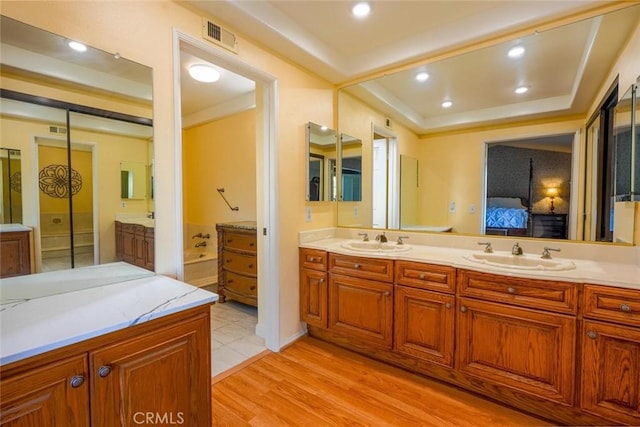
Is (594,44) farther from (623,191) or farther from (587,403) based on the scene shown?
(587,403)

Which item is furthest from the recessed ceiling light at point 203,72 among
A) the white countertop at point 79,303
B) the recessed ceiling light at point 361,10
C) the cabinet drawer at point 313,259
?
the white countertop at point 79,303

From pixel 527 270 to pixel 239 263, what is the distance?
8.63 ft

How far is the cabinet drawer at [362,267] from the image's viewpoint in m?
2.18

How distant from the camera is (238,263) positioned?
10.8ft

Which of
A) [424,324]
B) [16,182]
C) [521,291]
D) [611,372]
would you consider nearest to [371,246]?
[424,324]

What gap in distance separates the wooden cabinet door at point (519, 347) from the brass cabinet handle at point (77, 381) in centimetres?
192

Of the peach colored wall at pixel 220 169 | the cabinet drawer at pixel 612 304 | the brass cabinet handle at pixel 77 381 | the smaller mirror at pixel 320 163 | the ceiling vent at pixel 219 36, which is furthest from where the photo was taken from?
the peach colored wall at pixel 220 169

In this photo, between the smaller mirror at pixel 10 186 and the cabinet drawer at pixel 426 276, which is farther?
the cabinet drawer at pixel 426 276

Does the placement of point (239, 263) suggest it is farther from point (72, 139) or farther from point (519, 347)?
point (519, 347)

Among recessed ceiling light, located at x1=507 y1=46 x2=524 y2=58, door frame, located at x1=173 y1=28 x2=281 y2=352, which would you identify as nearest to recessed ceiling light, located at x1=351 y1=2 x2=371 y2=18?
door frame, located at x1=173 y1=28 x2=281 y2=352

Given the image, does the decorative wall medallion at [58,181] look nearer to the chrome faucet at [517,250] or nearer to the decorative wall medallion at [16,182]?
the decorative wall medallion at [16,182]

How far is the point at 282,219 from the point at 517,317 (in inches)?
68.4

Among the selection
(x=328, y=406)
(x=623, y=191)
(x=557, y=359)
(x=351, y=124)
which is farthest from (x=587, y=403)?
(x=351, y=124)

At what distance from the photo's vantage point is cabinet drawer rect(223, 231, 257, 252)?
313 cm
